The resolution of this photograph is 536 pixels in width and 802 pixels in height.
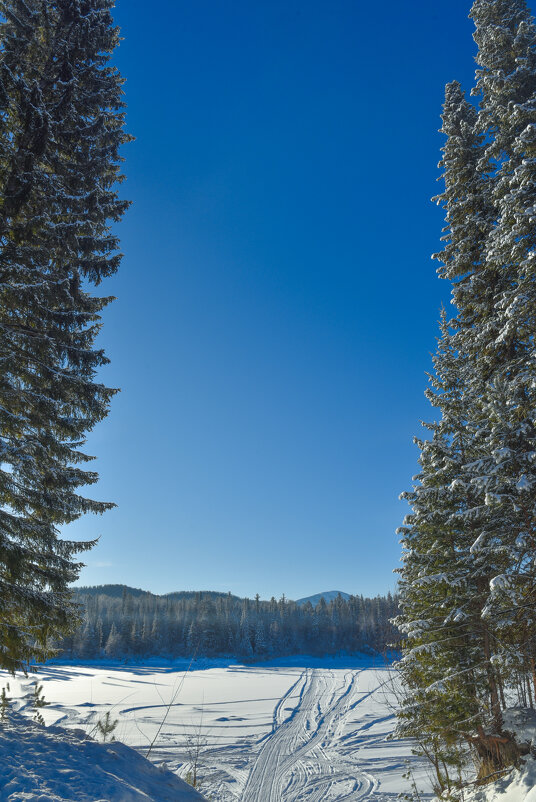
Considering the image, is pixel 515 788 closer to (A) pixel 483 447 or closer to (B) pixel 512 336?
(A) pixel 483 447

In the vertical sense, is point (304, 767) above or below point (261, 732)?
above

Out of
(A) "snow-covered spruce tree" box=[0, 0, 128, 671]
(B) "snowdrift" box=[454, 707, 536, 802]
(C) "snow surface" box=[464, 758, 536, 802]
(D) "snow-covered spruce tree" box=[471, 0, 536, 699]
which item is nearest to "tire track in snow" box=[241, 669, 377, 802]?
(B) "snowdrift" box=[454, 707, 536, 802]

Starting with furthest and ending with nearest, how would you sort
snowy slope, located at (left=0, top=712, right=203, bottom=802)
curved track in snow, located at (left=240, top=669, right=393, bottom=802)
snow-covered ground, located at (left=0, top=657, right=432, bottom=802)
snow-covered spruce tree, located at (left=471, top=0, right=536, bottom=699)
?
1. snow-covered ground, located at (left=0, top=657, right=432, bottom=802)
2. curved track in snow, located at (left=240, top=669, right=393, bottom=802)
3. snow-covered spruce tree, located at (left=471, top=0, right=536, bottom=699)
4. snowy slope, located at (left=0, top=712, right=203, bottom=802)

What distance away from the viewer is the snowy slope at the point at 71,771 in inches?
201

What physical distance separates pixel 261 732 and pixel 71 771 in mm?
27561

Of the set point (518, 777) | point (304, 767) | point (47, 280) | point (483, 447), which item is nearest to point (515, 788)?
point (518, 777)

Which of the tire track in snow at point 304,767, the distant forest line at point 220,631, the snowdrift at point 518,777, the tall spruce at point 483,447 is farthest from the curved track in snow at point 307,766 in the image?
the distant forest line at point 220,631

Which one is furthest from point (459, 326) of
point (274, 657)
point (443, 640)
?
point (274, 657)

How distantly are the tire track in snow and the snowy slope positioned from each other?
12.6 metres

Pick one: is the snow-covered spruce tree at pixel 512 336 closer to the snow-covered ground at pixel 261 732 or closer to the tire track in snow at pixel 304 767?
the snow-covered ground at pixel 261 732

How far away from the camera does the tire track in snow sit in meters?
17.0

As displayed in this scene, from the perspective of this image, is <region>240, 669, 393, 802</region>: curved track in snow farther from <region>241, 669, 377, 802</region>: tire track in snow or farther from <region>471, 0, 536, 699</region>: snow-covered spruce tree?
<region>471, 0, 536, 699</region>: snow-covered spruce tree

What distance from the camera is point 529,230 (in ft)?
26.6

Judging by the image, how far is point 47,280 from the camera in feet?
26.3
